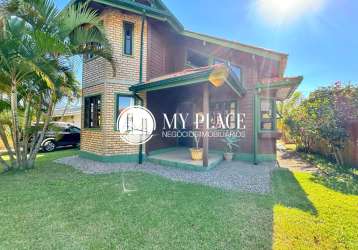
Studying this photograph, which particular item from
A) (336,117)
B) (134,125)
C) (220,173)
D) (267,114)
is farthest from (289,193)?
(134,125)

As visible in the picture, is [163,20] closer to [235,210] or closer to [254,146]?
[254,146]

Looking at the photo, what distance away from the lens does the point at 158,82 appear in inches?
272

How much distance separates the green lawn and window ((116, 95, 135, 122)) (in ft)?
11.5

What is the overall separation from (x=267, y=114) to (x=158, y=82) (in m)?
5.32

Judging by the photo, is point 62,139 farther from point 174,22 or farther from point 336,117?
point 336,117

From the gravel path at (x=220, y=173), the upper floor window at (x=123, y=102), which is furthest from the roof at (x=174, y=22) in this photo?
the gravel path at (x=220, y=173)

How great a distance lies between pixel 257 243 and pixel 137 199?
250 cm

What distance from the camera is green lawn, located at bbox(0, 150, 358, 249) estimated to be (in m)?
2.81

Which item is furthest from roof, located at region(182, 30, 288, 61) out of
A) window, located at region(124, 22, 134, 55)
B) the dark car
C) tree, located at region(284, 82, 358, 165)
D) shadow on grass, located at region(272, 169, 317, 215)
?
the dark car

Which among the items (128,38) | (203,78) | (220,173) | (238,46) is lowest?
(220,173)

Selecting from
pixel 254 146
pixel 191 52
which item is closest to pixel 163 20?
pixel 191 52

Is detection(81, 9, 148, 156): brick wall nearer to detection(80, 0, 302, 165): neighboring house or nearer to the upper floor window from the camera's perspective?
detection(80, 0, 302, 165): neighboring house

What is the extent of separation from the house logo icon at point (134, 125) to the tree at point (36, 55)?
A: 2.31 metres

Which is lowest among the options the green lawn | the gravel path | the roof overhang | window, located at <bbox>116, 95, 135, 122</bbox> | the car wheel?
the green lawn
